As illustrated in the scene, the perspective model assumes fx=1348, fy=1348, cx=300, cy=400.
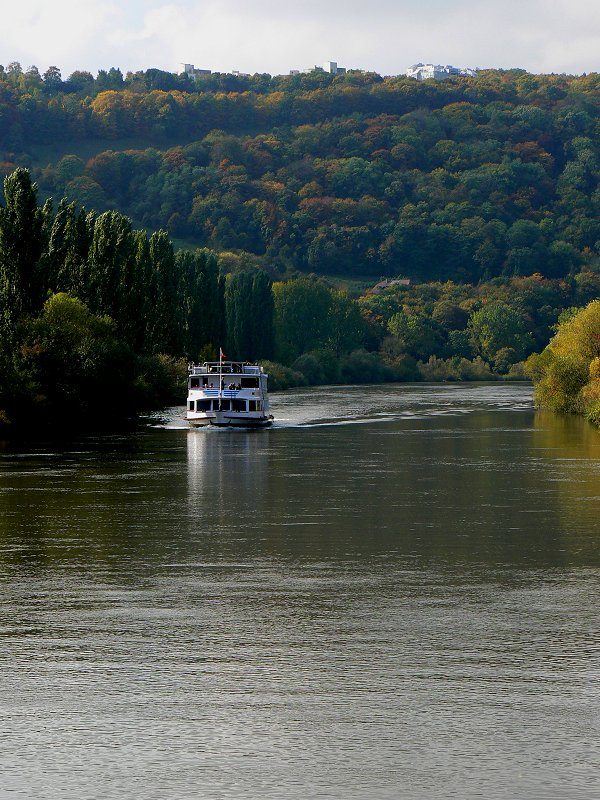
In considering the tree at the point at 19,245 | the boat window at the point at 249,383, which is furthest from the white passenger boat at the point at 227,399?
the tree at the point at 19,245

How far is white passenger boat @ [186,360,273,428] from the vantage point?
2630 inches

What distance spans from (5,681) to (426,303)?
174103 millimetres

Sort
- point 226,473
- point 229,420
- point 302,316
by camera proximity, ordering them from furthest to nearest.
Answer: point 302,316
point 229,420
point 226,473

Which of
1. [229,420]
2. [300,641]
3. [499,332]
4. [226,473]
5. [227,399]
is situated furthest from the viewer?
[499,332]

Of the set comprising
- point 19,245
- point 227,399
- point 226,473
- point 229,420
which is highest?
point 19,245

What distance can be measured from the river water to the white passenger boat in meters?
30.3

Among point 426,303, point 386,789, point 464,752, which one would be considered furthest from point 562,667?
point 426,303

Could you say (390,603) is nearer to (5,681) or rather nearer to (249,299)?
(5,681)

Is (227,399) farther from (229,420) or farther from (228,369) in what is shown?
(228,369)

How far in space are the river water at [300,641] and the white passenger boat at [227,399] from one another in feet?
99.4

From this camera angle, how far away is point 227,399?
68.8 metres

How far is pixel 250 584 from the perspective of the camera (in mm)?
19875

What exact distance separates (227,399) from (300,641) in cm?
5344

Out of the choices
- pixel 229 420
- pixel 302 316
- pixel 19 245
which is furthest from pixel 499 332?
pixel 19 245
